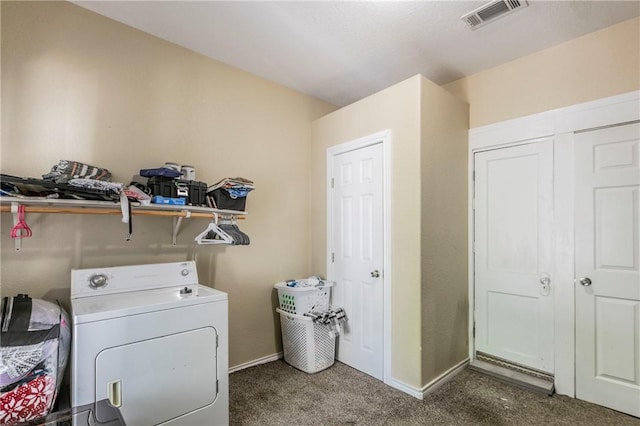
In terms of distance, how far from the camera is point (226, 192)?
237 centimetres

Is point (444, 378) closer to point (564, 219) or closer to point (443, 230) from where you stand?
point (443, 230)

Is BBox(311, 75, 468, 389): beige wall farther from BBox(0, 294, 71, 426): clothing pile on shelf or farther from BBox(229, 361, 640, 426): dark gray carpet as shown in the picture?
BBox(0, 294, 71, 426): clothing pile on shelf

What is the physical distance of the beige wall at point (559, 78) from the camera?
7.24 ft

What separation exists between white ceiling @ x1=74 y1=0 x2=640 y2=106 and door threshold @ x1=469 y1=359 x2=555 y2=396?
2.60 meters

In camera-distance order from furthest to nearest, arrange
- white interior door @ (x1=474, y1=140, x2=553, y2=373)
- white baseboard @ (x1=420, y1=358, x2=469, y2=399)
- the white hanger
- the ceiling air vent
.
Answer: white interior door @ (x1=474, y1=140, x2=553, y2=373) < white baseboard @ (x1=420, y1=358, x2=469, y2=399) < the white hanger < the ceiling air vent

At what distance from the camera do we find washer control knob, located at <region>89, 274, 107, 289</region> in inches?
75.0

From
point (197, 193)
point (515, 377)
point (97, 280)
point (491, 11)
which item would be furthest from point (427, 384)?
point (491, 11)

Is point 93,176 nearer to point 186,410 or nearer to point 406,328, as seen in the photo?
point 186,410

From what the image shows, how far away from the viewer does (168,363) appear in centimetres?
169

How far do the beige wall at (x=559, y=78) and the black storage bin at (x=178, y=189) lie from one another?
2445 millimetres

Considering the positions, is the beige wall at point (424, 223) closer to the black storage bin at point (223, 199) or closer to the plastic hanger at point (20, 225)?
the black storage bin at point (223, 199)

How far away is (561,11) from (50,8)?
326cm

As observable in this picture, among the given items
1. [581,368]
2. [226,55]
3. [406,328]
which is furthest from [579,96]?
[226,55]

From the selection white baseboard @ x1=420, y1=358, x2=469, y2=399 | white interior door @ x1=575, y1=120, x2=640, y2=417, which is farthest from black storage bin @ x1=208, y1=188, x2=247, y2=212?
white interior door @ x1=575, y1=120, x2=640, y2=417
